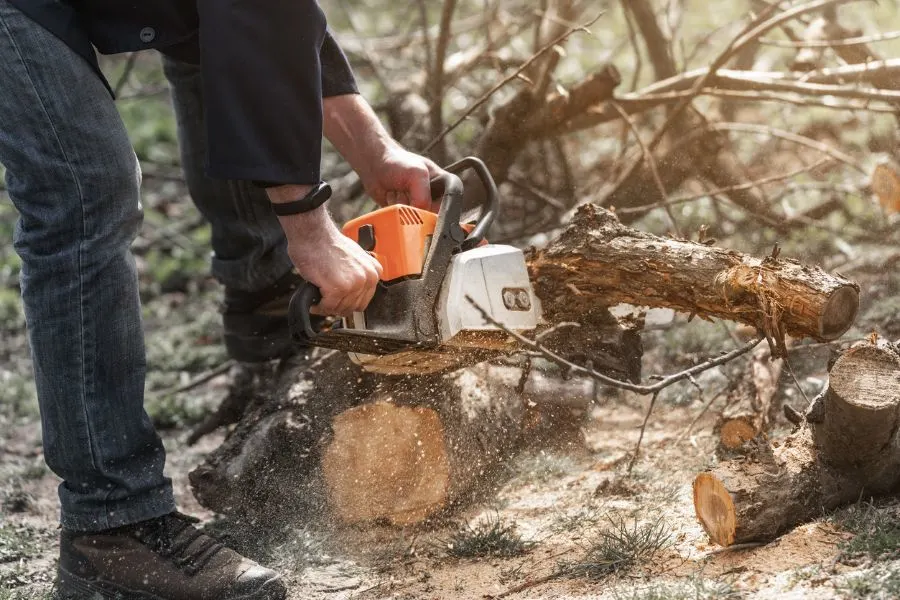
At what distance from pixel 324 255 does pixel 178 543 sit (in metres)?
0.85

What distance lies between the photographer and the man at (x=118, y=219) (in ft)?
6.13

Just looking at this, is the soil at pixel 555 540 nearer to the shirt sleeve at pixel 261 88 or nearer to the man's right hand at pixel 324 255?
the man's right hand at pixel 324 255

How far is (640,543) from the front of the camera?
2086 mm

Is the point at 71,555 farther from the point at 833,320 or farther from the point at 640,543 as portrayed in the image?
the point at 833,320

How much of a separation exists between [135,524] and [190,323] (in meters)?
2.86

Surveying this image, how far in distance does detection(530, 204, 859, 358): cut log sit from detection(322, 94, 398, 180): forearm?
22.2 inches

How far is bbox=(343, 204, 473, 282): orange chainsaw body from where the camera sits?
2180 millimetres

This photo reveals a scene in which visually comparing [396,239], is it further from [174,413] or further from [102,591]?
[174,413]

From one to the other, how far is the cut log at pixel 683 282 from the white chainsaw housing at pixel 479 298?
0.17 meters

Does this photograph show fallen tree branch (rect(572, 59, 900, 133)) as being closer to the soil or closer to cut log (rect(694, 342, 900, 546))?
the soil

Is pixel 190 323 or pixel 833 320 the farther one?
pixel 190 323

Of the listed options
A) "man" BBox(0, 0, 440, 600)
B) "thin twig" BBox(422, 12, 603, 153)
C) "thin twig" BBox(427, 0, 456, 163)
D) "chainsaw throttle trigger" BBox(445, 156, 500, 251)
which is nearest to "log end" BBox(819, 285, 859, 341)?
"chainsaw throttle trigger" BBox(445, 156, 500, 251)

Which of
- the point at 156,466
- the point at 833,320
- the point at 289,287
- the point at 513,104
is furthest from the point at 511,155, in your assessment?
the point at 156,466

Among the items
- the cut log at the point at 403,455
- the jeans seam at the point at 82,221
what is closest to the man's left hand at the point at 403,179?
the cut log at the point at 403,455
